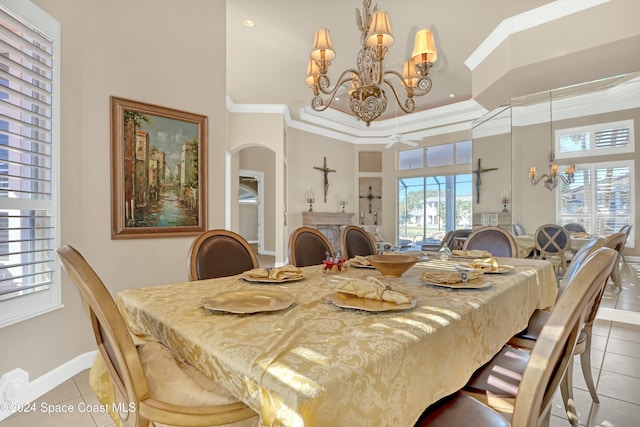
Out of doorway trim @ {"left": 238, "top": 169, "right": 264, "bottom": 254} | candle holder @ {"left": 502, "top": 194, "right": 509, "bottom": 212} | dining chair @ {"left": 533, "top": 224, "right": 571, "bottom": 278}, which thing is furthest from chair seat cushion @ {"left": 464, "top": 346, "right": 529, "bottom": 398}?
doorway trim @ {"left": 238, "top": 169, "right": 264, "bottom": 254}

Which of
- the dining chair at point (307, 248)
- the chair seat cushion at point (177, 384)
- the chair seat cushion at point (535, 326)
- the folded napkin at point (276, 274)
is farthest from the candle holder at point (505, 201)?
the chair seat cushion at point (177, 384)

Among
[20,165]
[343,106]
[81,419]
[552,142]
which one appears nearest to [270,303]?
[81,419]

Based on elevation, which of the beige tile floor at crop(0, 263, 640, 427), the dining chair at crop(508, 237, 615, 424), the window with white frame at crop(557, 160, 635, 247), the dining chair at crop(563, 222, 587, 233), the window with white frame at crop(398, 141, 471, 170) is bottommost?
the beige tile floor at crop(0, 263, 640, 427)

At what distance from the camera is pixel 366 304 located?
3.60 ft

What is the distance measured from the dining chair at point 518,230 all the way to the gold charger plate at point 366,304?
5.17m

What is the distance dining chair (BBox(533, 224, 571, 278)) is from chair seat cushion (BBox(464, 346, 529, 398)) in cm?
391

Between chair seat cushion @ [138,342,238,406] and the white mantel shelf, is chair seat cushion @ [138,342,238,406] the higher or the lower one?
the lower one

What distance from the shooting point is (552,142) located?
5.11m

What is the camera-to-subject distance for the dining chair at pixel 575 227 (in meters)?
4.63

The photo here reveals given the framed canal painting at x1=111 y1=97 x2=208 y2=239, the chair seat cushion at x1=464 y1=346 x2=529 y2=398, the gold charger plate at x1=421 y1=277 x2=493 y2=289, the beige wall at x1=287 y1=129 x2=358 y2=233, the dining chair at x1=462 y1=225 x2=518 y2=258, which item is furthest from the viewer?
the beige wall at x1=287 y1=129 x2=358 y2=233

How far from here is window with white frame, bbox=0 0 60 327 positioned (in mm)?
1812

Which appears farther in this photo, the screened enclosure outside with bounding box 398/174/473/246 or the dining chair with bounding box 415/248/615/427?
the screened enclosure outside with bounding box 398/174/473/246

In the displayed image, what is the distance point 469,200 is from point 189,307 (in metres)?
7.43

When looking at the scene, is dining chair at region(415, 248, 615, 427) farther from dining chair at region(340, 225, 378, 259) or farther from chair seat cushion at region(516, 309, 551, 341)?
dining chair at region(340, 225, 378, 259)
